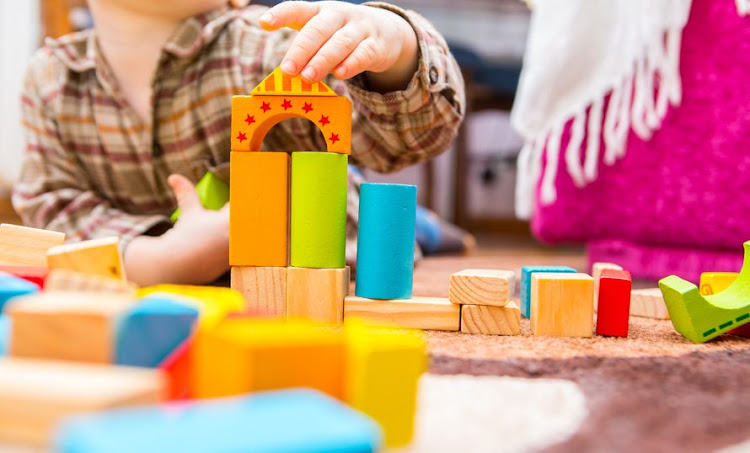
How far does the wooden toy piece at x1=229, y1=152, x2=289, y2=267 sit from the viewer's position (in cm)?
61

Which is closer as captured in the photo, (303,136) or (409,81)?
(409,81)

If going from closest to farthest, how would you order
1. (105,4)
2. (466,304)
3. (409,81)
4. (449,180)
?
(466,304) < (409,81) < (105,4) < (449,180)

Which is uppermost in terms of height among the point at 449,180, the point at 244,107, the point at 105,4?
the point at 105,4

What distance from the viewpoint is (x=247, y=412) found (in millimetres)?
282

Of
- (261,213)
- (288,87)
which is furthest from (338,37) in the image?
(261,213)

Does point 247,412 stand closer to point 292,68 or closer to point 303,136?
point 292,68

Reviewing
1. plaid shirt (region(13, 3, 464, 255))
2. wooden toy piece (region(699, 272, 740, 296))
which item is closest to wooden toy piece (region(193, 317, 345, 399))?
wooden toy piece (region(699, 272, 740, 296))

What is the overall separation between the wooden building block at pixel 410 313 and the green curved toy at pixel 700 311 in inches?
7.3

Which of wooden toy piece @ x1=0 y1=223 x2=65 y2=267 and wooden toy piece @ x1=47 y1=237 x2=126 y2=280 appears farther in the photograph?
wooden toy piece @ x1=0 y1=223 x2=65 y2=267

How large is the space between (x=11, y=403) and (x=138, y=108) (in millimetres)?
728

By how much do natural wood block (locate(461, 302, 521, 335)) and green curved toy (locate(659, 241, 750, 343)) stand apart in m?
0.13

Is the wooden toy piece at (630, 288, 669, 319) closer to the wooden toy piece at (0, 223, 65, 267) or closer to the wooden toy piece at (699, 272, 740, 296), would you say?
the wooden toy piece at (699, 272, 740, 296)

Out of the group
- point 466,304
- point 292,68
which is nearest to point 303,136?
point 292,68

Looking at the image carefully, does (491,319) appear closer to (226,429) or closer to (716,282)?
(716,282)
